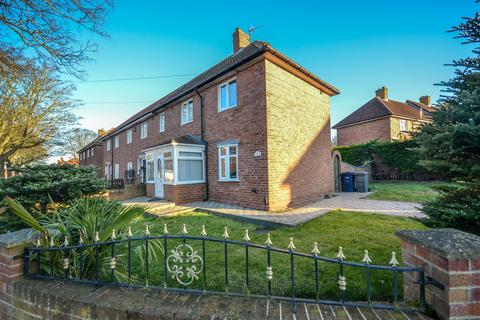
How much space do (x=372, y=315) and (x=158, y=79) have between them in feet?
63.2

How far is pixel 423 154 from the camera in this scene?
11.8 feet

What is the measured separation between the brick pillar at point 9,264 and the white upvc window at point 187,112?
10.7 m

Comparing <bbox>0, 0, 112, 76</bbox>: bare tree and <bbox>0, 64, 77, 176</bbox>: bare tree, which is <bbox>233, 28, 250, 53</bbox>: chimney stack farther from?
<bbox>0, 64, 77, 176</bbox>: bare tree

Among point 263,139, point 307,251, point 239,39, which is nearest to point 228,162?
point 263,139

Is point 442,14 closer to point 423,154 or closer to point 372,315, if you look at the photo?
point 423,154

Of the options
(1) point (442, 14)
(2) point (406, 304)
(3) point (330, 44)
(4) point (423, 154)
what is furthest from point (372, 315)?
(3) point (330, 44)

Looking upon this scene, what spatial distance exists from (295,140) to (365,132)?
63.8ft

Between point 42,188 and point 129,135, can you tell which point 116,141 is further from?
point 42,188

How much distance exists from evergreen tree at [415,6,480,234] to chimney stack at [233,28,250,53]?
11.2m

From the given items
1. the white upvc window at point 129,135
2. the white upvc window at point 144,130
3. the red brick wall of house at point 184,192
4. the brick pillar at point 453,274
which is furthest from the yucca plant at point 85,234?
the white upvc window at point 129,135

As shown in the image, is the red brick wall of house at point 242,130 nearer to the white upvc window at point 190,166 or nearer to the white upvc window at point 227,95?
the white upvc window at point 227,95

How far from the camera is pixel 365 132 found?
25.0m

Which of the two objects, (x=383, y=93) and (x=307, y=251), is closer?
(x=307, y=251)

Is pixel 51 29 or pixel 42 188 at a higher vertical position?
pixel 51 29
